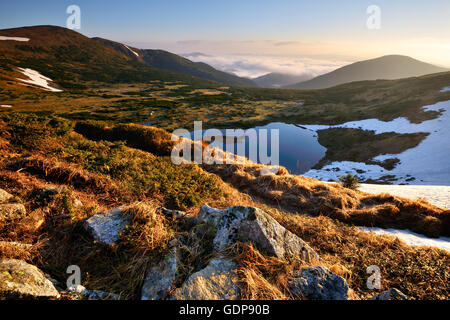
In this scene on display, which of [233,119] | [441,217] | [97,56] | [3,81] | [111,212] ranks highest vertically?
[97,56]

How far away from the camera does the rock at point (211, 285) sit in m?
2.97

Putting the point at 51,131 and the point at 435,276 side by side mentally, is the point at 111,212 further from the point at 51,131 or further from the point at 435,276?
the point at 51,131

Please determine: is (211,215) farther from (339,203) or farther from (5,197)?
(339,203)

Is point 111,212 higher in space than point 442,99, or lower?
lower

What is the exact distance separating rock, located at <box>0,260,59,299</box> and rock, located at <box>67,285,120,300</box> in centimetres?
21

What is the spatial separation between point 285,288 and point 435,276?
14.6 feet

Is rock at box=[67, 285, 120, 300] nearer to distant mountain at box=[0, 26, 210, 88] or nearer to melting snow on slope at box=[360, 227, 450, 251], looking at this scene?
melting snow on slope at box=[360, 227, 450, 251]

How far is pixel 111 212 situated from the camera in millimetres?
4262

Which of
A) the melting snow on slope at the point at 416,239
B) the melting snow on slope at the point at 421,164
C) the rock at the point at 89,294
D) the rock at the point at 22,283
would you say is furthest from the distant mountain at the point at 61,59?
the melting snow on slope at the point at 416,239

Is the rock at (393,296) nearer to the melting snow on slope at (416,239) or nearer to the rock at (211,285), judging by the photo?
the rock at (211,285)

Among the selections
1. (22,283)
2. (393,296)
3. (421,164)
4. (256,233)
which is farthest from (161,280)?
(421,164)

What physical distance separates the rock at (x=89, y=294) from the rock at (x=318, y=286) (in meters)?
2.91

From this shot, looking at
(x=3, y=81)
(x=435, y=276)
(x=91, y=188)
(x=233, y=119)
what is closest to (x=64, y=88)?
(x=3, y=81)

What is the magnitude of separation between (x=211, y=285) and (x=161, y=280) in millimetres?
793
